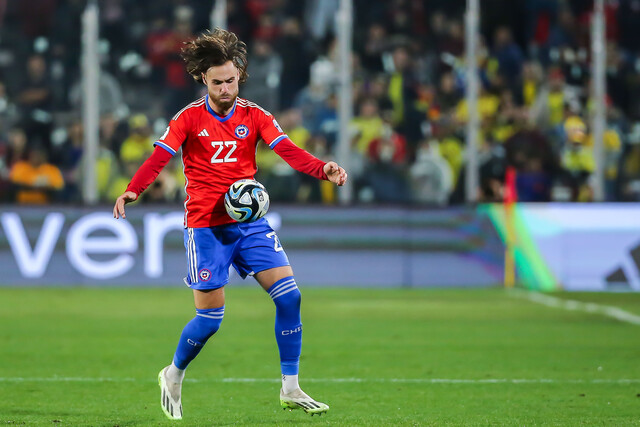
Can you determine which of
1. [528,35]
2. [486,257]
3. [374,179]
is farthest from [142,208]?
[528,35]

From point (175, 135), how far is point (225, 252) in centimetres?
71

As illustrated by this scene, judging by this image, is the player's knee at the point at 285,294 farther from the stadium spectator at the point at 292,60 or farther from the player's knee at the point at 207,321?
the stadium spectator at the point at 292,60

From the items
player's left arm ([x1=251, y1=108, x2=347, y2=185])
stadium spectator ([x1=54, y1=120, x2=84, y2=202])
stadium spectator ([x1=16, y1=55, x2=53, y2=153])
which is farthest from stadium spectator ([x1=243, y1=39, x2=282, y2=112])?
player's left arm ([x1=251, y1=108, x2=347, y2=185])

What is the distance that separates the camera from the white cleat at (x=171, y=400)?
20.1 ft

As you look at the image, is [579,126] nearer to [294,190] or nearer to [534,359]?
[294,190]

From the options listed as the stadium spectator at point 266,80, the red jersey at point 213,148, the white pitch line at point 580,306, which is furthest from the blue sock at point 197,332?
the stadium spectator at point 266,80

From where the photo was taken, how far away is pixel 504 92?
16.7 meters

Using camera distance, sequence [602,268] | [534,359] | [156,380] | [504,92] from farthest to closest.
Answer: [504,92] → [602,268] → [534,359] → [156,380]

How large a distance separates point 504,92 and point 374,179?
8.01ft

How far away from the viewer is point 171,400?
20.3 feet

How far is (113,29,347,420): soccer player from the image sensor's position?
6.20 meters

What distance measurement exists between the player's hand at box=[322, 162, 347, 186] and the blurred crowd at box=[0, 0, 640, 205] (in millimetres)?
9770

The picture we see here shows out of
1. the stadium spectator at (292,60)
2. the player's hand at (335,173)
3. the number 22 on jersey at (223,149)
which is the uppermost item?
the stadium spectator at (292,60)

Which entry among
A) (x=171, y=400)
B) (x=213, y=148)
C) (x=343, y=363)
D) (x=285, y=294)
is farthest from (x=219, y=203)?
(x=343, y=363)
